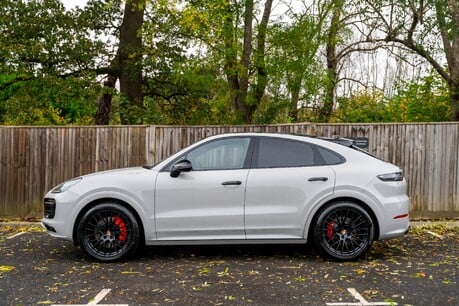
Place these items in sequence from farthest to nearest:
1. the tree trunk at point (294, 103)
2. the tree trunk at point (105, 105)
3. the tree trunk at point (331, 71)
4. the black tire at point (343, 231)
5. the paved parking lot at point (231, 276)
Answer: the tree trunk at point (105, 105)
the tree trunk at point (331, 71)
the tree trunk at point (294, 103)
the black tire at point (343, 231)
the paved parking lot at point (231, 276)

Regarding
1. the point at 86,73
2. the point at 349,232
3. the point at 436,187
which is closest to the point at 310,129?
the point at 436,187

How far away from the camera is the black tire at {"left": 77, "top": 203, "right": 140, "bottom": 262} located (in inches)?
232

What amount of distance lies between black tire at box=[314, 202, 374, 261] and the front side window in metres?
1.22

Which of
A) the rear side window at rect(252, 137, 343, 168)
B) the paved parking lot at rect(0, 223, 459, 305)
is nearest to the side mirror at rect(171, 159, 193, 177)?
the rear side window at rect(252, 137, 343, 168)

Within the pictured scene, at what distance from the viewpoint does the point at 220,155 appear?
6.12 metres

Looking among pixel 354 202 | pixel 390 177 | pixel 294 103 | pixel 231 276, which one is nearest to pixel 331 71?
pixel 294 103

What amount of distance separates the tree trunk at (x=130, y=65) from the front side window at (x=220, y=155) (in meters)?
7.52

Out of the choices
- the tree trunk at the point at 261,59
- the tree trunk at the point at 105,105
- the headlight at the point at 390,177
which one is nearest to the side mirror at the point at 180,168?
the headlight at the point at 390,177

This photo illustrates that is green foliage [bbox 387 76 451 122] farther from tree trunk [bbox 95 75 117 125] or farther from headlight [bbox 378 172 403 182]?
tree trunk [bbox 95 75 117 125]

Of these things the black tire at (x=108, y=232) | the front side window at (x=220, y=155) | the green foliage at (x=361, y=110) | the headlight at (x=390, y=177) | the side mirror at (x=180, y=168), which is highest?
the green foliage at (x=361, y=110)

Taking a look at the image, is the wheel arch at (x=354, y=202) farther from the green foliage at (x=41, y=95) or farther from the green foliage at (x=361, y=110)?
the green foliage at (x=41, y=95)

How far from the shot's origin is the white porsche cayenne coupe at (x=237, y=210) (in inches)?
232

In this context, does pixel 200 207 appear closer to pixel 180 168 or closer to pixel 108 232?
pixel 180 168

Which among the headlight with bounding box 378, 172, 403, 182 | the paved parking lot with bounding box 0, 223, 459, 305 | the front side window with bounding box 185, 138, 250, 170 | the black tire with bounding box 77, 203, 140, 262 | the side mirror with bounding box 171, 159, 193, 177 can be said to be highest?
the front side window with bounding box 185, 138, 250, 170
